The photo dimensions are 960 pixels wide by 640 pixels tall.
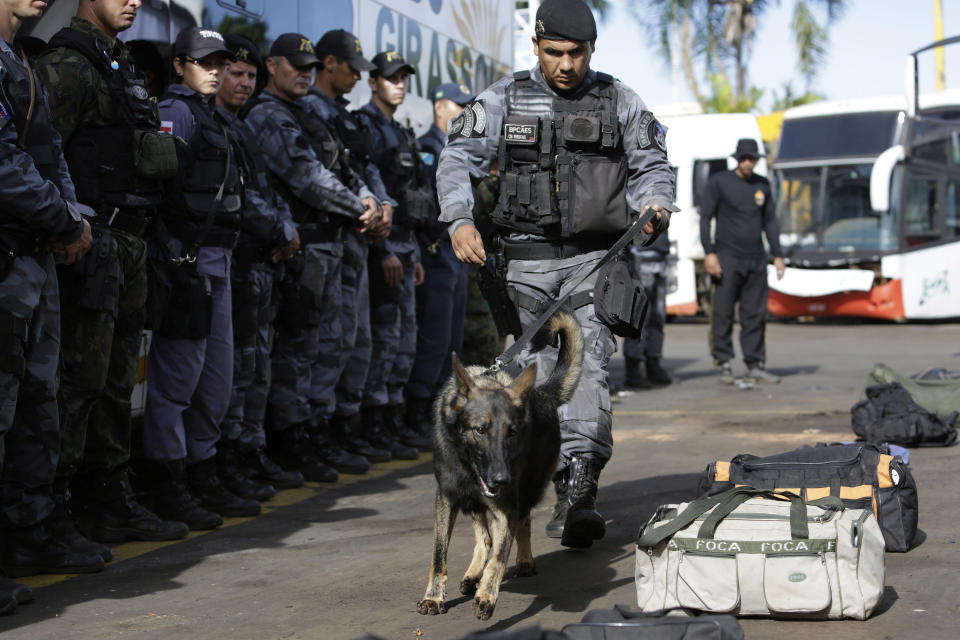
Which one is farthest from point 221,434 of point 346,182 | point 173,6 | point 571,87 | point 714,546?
point 714,546

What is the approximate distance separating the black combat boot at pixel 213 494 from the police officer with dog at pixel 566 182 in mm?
A: 1613

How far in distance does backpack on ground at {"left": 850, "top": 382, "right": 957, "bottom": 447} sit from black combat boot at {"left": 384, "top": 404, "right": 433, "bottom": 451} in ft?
9.72

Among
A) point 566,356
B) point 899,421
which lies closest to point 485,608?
point 566,356

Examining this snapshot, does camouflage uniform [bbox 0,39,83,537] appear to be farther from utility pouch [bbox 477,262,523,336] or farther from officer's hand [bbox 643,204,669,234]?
officer's hand [bbox 643,204,669,234]

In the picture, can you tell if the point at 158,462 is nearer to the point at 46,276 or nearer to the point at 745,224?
the point at 46,276

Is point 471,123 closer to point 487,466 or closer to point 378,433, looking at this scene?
point 487,466

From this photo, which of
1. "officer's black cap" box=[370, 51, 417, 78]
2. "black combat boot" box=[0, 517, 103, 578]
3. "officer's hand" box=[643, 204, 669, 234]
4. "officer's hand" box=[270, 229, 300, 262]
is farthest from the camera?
"officer's black cap" box=[370, 51, 417, 78]

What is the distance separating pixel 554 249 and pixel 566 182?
0.31 meters

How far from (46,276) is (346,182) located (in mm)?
3018

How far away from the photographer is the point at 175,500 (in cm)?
587

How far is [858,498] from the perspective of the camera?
16.5 feet

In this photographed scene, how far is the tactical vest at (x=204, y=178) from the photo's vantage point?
19.0ft

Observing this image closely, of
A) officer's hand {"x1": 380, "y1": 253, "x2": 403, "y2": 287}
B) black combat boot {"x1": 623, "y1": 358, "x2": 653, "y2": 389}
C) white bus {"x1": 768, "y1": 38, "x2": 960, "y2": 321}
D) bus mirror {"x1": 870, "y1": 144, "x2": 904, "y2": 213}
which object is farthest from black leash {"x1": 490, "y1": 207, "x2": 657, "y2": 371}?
white bus {"x1": 768, "y1": 38, "x2": 960, "y2": 321}

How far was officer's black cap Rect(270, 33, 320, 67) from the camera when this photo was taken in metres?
6.99
